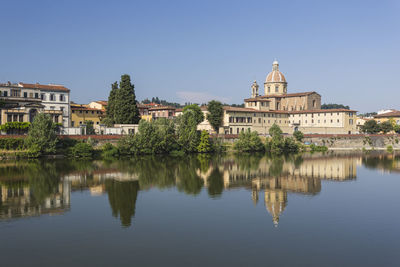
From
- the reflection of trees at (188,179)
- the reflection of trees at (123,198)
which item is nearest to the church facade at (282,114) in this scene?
the reflection of trees at (188,179)

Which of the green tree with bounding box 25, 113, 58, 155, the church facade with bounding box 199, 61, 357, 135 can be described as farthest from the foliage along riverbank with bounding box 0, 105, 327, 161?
the church facade with bounding box 199, 61, 357, 135

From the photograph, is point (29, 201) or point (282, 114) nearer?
point (29, 201)

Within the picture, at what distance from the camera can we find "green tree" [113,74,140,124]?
65.7 m

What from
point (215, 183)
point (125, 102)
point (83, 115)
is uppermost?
point (125, 102)

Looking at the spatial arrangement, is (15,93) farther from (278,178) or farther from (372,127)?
(372,127)

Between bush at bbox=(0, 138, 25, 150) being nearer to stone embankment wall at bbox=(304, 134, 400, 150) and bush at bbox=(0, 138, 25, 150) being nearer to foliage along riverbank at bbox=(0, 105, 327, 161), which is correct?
foliage along riverbank at bbox=(0, 105, 327, 161)

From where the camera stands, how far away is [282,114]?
96938 mm

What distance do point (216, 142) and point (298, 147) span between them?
1800 centimetres

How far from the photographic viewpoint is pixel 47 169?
41031mm

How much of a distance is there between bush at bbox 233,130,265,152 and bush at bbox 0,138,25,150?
35357 mm

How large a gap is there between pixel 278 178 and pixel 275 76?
71578 millimetres

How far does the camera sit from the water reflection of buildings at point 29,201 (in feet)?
75.7

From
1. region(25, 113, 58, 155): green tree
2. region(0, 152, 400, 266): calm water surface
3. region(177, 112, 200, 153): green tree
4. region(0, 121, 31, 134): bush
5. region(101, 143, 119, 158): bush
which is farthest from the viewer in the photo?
region(177, 112, 200, 153): green tree

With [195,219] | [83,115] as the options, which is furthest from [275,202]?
[83,115]
